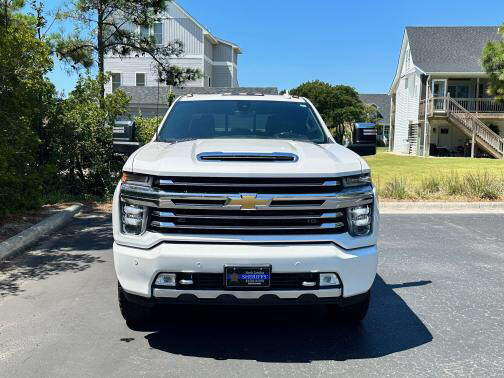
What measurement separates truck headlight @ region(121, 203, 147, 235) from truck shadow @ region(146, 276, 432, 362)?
3.16 ft

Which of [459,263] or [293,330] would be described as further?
[459,263]

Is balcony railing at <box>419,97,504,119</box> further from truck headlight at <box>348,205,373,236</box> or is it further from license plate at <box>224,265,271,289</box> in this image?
license plate at <box>224,265,271,289</box>

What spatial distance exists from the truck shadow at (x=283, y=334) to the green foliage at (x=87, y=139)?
292 inches

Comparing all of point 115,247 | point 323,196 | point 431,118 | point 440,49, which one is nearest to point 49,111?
point 115,247

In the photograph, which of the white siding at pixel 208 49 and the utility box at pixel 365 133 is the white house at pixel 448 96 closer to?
the white siding at pixel 208 49

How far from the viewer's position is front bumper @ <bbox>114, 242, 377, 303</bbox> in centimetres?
358

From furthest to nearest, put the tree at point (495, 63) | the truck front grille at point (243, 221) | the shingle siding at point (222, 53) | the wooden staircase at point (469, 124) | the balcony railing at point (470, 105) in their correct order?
the shingle siding at point (222, 53) → the balcony railing at point (470, 105) → the wooden staircase at point (469, 124) → the tree at point (495, 63) → the truck front grille at point (243, 221)

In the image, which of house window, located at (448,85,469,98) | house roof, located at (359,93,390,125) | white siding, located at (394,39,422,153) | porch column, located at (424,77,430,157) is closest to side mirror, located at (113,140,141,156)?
porch column, located at (424,77,430,157)

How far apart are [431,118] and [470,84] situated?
5698mm

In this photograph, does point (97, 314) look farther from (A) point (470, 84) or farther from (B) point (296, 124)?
(A) point (470, 84)

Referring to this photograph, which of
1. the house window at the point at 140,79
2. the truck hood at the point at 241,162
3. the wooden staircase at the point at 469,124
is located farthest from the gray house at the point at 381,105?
the truck hood at the point at 241,162

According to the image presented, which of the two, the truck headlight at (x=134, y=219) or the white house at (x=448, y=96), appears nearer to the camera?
the truck headlight at (x=134, y=219)

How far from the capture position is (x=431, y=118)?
33375 mm

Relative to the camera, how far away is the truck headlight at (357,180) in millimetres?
3779
